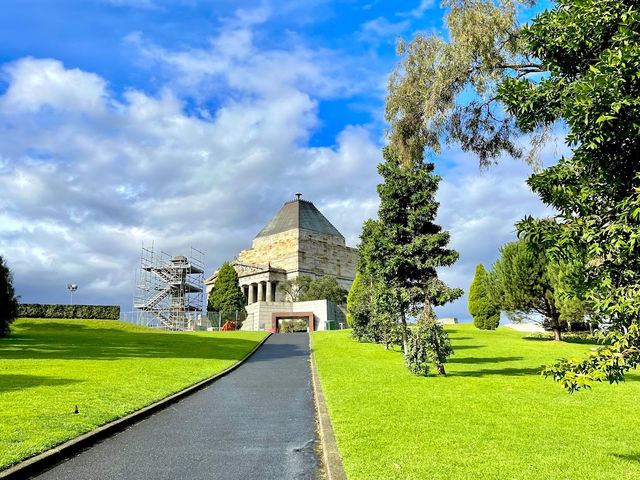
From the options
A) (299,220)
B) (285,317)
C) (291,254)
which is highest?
(299,220)

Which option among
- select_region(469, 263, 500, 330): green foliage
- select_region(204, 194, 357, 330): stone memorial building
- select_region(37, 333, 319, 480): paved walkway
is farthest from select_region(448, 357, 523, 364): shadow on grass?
select_region(204, 194, 357, 330): stone memorial building

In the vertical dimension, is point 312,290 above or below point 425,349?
above

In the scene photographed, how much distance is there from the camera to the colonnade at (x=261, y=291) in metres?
88.2

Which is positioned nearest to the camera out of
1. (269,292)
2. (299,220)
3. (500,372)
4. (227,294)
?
(500,372)

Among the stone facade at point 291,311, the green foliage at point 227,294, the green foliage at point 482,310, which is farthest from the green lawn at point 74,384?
the green foliage at point 227,294

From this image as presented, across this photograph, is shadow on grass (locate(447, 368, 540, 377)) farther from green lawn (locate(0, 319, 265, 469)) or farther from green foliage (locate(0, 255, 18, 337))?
green foliage (locate(0, 255, 18, 337))

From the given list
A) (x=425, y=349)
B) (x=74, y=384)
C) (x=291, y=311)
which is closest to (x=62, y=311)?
(x=291, y=311)

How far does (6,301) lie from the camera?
34094 millimetres

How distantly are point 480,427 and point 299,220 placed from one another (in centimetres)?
9558

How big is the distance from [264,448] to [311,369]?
12150 mm

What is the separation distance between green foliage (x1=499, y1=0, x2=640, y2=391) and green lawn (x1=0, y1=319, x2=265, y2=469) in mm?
7880

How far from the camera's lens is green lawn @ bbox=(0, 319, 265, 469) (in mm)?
8173

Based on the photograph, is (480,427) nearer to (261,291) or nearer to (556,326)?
(556,326)

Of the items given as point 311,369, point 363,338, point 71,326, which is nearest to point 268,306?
point 71,326
